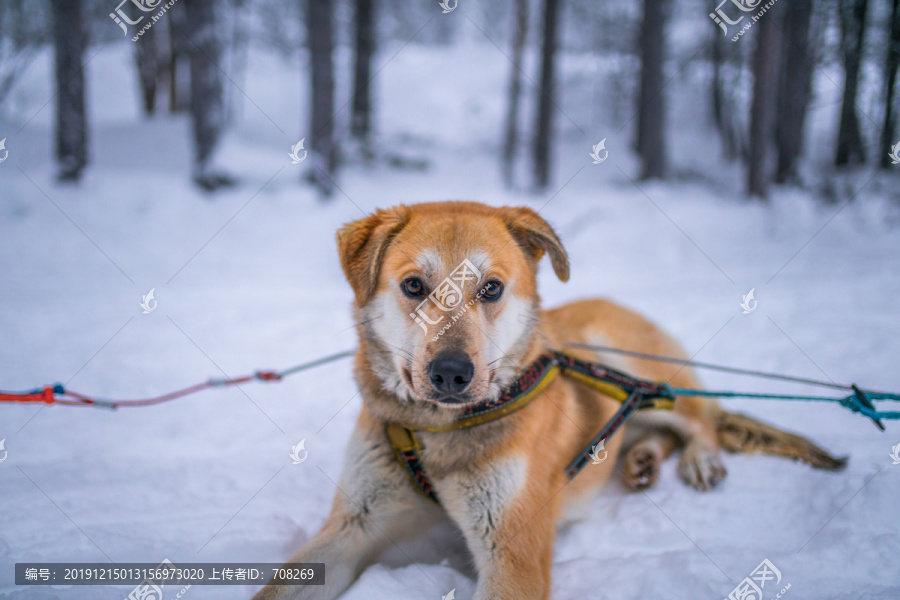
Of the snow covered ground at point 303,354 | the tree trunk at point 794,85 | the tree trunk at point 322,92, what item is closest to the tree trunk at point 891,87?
the snow covered ground at point 303,354

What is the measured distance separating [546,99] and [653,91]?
2.55 meters

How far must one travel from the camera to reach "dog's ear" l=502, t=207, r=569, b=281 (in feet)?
8.13

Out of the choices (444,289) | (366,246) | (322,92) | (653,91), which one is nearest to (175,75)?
(322,92)

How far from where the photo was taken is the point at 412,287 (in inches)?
90.1

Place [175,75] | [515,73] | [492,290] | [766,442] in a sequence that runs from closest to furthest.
Answer: [492,290] < [766,442] < [515,73] < [175,75]

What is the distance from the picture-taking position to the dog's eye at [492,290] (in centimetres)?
232

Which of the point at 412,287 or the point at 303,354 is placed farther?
the point at 303,354

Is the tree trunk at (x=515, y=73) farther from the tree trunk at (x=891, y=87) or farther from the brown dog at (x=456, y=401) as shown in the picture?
the brown dog at (x=456, y=401)

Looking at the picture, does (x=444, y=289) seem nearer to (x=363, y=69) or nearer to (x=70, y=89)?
(x=70, y=89)

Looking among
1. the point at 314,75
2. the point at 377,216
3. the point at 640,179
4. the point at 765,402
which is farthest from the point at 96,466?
the point at 640,179

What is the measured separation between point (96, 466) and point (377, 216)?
7.38ft

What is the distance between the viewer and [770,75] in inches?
400

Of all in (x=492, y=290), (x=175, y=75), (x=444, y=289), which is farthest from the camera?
(x=175, y=75)

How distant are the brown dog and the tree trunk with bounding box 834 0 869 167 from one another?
1164 cm
